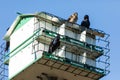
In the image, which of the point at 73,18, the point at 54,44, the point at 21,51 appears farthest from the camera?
the point at 73,18

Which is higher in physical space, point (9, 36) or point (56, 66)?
point (9, 36)

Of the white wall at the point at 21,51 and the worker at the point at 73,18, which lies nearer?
the white wall at the point at 21,51

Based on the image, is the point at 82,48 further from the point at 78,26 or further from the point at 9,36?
the point at 9,36

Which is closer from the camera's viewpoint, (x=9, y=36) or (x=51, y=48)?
(x=51, y=48)

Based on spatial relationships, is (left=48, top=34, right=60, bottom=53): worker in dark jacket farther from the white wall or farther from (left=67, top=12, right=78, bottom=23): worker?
(left=67, top=12, right=78, bottom=23): worker

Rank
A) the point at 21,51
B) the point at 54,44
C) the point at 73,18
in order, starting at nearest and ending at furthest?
the point at 54,44
the point at 21,51
the point at 73,18

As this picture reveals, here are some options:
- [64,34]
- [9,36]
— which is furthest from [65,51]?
[9,36]

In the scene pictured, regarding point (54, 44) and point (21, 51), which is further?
point (21, 51)

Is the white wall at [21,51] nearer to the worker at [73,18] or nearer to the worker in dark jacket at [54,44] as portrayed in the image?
the worker in dark jacket at [54,44]

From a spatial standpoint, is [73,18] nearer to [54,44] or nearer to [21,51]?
[54,44]

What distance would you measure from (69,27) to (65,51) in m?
1.47

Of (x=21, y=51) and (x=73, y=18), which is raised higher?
(x=73, y=18)

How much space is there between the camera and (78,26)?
36500mm

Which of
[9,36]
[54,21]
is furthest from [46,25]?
[9,36]
